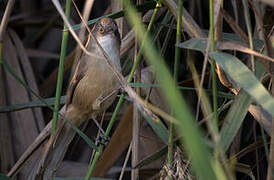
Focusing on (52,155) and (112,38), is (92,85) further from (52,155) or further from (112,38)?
(52,155)

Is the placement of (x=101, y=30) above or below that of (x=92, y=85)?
above

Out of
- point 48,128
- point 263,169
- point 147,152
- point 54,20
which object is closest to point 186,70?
point 147,152

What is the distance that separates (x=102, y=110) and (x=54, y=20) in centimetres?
138

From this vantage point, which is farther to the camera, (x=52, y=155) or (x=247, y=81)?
(x=52, y=155)

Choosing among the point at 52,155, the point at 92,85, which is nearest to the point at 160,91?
the point at 92,85

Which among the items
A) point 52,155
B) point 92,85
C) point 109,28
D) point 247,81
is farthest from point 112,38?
point 247,81

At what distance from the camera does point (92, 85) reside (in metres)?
2.63

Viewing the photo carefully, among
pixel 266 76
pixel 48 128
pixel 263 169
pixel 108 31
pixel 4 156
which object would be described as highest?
pixel 108 31

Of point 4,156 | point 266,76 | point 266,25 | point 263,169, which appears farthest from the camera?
point 4,156

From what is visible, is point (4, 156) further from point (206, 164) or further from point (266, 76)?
point (206, 164)

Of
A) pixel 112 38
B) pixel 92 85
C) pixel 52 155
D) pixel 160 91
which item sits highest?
pixel 112 38

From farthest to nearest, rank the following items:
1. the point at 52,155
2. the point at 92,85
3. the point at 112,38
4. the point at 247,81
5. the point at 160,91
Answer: the point at 160,91 < the point at 92,85 < the point at 112,38 < the point at 52,155 < the point at 247,81

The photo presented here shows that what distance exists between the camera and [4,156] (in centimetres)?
287

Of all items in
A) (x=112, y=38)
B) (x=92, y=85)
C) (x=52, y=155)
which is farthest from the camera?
(x=92, y=85)
